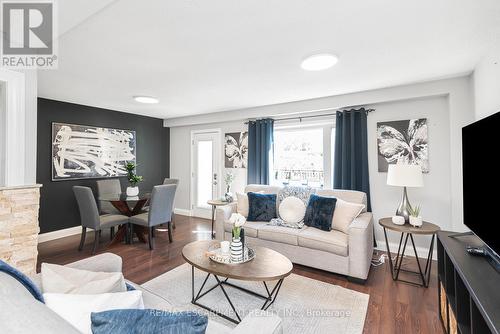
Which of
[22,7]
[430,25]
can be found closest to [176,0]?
[22,7]

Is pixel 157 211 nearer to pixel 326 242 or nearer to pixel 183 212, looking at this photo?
pixel 183 212

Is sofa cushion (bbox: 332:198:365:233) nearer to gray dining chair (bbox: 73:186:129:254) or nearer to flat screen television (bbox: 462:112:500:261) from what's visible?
flat screen television (bbox: 462:112:500:261)

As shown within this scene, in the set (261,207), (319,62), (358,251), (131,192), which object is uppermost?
(319,62)

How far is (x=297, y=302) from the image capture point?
2.23 meters

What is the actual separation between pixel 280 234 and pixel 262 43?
7.21 ft

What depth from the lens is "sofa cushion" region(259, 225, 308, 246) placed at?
295 centimetres

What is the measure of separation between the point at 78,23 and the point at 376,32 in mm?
2279

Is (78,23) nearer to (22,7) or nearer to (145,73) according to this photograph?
(22,7)

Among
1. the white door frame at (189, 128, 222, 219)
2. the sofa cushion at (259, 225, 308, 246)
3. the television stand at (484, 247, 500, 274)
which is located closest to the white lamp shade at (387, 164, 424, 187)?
the television stand at (484, 247, 500, 274)

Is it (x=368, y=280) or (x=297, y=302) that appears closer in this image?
(x=297, y=302)

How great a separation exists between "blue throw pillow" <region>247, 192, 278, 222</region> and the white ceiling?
1604 mm

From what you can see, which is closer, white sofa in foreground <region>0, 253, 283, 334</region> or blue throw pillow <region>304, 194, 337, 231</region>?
white sofa in foreground <region>0, 253, 283, 334</region>

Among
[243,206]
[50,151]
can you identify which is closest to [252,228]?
[243,206]

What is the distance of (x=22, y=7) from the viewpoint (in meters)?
1.62
